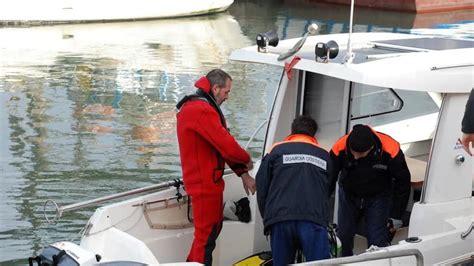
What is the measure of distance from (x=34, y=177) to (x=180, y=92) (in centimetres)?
574

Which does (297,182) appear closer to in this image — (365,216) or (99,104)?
(365,216)

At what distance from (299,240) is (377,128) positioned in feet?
6.55

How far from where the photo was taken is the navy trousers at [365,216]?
219 inches

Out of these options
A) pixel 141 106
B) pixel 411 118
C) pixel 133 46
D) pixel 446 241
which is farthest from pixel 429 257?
pixel 133 46

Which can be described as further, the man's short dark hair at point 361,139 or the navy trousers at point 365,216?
the navy trousers at point 365,216

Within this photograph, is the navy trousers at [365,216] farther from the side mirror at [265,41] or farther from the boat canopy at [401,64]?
the side mirror at [265,41]

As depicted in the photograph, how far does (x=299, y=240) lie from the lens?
5.18 m

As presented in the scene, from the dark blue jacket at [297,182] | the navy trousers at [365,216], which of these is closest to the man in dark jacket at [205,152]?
the dark blue jacket at [297,182]

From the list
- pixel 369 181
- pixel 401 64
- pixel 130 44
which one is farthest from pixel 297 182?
pixel 130 44

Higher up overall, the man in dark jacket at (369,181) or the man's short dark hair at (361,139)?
the man's short dark hair at (361,139)

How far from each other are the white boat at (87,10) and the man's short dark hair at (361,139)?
79.4 feet

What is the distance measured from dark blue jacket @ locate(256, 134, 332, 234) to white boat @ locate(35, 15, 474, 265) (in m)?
0.43

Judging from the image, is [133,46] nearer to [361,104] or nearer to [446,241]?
[361,104]

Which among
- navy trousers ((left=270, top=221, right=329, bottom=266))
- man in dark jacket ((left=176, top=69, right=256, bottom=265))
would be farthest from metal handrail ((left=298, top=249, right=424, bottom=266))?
man in dark jacket ((left=176, top=69, right=256, bottom=265))
